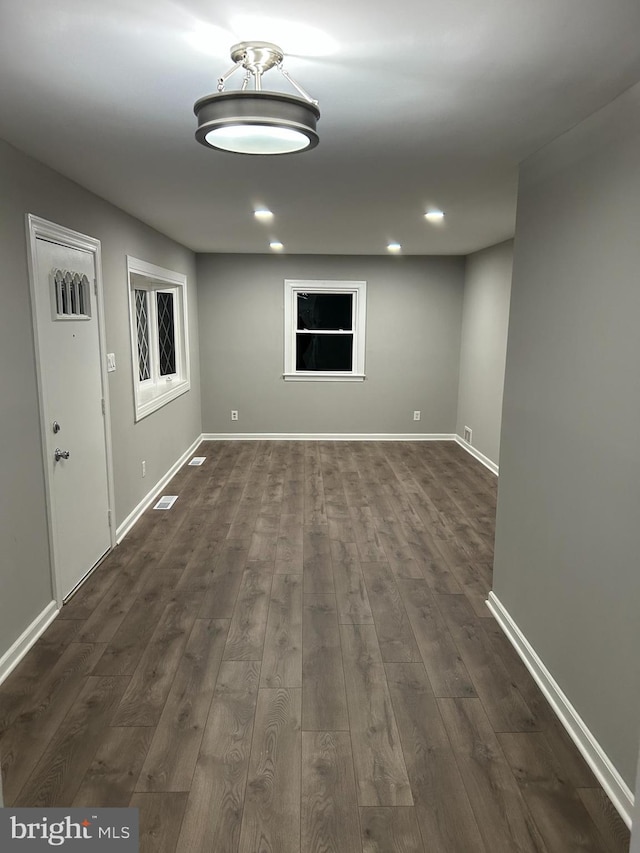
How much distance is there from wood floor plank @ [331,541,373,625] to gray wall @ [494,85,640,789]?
84cm

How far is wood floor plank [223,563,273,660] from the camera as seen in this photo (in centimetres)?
290

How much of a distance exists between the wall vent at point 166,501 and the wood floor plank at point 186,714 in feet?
6.73

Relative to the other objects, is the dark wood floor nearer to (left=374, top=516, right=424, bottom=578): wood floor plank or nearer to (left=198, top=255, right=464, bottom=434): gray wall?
(left=374, top=516, right=424, bottom=578): wood floor plank

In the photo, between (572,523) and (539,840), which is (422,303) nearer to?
(572,523)

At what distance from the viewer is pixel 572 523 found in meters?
2.38

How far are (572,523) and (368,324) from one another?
5.31 metres

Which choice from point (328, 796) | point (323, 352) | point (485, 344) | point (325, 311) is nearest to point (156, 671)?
point (328, 796)

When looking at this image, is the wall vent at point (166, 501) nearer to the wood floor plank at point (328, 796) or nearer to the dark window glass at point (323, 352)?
the dark window glass at point (323, 352)

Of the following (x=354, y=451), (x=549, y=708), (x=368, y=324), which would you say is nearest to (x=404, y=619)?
(x=549, y=708)

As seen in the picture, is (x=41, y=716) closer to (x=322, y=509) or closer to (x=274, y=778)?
(x=274, y=778)

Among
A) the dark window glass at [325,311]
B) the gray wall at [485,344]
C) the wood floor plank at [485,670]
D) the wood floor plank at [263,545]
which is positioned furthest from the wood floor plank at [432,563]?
the dark window glass at [325,311]

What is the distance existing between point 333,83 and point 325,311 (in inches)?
218

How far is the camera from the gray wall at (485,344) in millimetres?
5969

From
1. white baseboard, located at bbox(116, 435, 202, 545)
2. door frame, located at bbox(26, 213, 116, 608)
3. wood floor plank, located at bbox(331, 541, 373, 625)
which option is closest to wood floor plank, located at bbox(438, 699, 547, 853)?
wood floor plank, located at bbox(331, 541, 373, 625)
